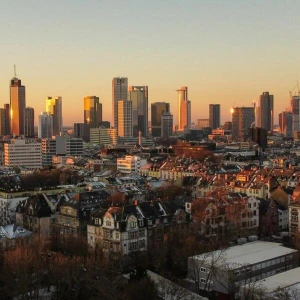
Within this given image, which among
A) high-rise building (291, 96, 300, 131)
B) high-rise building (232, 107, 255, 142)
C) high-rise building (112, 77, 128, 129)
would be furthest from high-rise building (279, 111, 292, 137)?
high-rise building (112, 77, 128, 129)

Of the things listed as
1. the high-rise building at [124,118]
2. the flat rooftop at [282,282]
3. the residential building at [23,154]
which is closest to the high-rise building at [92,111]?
the high-rise building at [124,118]

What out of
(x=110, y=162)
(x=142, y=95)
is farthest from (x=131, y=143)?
→ (x=142, y=95)

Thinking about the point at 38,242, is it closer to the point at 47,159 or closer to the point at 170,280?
the point at 170,280

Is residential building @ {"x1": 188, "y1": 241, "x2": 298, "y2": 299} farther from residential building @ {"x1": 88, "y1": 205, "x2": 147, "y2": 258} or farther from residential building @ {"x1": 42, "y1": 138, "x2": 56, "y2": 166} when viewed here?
residential building @ {"x1": 42, "y1": 138, "x2": 56, "y2": 166}

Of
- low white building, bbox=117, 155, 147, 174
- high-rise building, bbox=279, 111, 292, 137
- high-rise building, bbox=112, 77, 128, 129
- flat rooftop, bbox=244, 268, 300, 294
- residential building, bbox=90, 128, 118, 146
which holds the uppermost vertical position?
high-rise building, bbox=112, 77, 128, 129

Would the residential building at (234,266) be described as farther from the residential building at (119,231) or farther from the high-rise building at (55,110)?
the high-rise building at (55,110)

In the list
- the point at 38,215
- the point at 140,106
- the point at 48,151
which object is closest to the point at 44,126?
the point at 140,106

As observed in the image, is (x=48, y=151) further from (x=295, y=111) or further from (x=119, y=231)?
(x=295, y=111)
